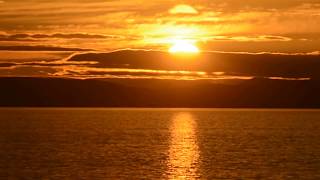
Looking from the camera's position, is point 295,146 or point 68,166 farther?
point 295,146

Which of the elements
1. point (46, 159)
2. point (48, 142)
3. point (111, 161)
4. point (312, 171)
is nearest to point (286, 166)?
point (312, 171)

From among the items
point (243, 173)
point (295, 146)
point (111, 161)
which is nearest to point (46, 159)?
point (111, 161)

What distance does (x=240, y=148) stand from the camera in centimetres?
Answer: 12238

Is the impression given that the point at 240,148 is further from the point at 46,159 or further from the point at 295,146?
Answer: the point at 46,159

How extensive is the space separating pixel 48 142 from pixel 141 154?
30.7 metres

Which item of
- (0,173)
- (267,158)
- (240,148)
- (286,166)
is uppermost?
(240,148)

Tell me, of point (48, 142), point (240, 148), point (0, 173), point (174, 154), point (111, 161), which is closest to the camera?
point (0, 173)

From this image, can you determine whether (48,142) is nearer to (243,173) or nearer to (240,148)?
(240,148)

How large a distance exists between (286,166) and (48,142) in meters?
55.3

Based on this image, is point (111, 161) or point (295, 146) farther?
point (295, 146)

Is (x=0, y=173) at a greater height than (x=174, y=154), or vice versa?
(x=174, y=154)

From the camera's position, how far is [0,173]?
269 feet

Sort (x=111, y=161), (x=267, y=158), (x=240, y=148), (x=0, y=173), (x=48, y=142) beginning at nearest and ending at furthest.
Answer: (x=0, y=173)
(x=111, y=161)
(x=267, y=158)
(x=240, y=148)
(x=48, y=142)

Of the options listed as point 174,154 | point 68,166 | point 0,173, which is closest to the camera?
point 0,173
